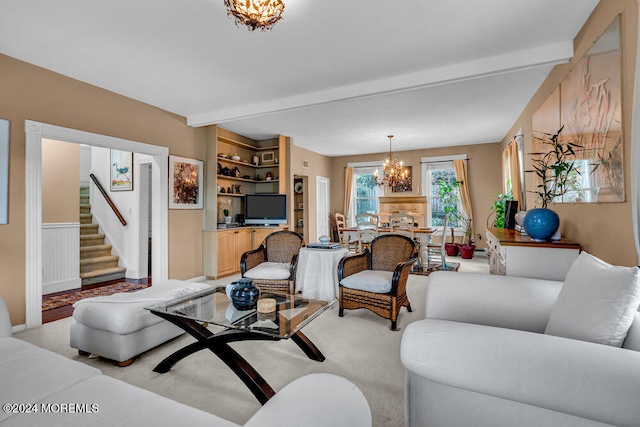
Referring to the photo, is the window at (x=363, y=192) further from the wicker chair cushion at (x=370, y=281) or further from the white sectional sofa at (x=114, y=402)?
the white sectional sofa at (x=114, y=402)

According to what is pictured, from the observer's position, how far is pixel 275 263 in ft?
12.3

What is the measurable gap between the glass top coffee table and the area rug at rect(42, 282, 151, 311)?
2739mm

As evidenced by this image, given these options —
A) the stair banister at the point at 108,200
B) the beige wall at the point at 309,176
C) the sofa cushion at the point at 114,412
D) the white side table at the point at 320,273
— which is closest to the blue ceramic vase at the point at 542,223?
the white side table at the point at 320,273

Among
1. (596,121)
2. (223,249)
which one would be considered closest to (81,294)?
(223,249)

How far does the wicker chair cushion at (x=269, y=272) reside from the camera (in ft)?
10.9

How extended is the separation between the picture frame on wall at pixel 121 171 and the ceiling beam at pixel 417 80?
1.79 metres

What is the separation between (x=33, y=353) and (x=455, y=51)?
3.89 metres

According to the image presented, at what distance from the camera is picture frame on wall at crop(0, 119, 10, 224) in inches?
114

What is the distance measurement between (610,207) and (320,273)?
2684mm

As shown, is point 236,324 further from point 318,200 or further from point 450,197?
point 450,197

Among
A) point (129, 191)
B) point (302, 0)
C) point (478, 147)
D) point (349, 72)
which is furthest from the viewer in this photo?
point (478, 147)

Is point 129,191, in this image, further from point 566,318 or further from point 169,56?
point 566,318

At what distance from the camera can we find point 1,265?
291 centimetres

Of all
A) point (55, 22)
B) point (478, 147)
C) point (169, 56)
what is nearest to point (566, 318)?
point (169, 56)
